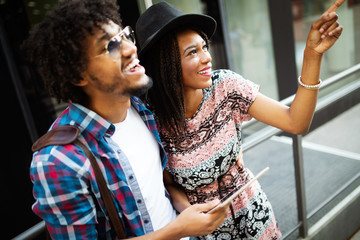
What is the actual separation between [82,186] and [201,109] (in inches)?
26.2

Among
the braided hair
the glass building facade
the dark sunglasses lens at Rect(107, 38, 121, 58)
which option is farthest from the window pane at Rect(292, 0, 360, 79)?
the dark sunglasses lens at Rect(107, 38, 121, 58)

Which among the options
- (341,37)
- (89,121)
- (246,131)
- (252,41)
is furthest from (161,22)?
(341,37)

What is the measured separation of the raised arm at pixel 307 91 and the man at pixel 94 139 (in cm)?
52

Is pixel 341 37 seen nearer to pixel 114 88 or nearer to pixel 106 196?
pixel 114 88

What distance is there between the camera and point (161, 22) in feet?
4.35

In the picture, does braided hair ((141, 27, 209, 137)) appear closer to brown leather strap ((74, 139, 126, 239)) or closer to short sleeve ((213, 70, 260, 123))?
short sleeve ((213, 70, 260, 123))

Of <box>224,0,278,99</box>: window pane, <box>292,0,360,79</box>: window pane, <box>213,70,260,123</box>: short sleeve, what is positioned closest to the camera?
<box>213,70,260,123</box>: short sleeve

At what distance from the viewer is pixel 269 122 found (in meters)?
1.42

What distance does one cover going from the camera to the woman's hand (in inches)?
45.8

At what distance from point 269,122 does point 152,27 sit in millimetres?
708

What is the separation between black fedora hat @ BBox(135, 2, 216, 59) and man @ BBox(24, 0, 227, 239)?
0.11 m

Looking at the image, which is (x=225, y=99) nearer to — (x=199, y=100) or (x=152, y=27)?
(x=199, y=100)

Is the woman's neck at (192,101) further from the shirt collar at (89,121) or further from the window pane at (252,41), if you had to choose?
the window pane at (252,41)

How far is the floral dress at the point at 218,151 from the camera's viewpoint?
1.37 meters
